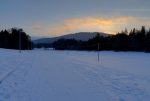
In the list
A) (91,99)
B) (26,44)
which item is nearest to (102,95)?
(91,99)

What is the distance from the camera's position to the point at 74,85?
11.2 m

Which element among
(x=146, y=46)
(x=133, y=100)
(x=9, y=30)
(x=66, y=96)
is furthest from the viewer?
(x=9, y=30)

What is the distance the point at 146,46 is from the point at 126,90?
88.8m

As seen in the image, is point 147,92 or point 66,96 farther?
point 147,92

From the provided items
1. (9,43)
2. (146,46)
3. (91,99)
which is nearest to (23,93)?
(91,99)

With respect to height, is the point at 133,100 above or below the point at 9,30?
below

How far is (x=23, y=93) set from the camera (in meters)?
9.34

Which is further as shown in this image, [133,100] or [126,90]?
[126,90]

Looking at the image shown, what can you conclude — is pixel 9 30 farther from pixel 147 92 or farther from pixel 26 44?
pixel 147 92

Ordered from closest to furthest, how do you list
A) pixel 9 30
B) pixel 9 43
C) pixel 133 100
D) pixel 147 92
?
pixel 133 100 → pixel 147 92 → pixel 9 43 → pixel 9 30

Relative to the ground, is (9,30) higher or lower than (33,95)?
higher

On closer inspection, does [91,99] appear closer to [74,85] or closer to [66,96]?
[66,96]

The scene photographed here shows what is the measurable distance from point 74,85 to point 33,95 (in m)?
2.57

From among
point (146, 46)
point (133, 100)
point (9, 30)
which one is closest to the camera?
point (133, 100)
